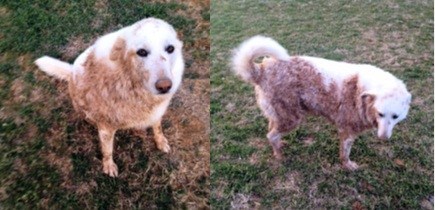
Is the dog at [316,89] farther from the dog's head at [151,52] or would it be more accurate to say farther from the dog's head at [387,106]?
the dog's head at [151,52]

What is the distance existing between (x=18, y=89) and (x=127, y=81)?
0.80 meters

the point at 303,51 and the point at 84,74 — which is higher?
the point at 84,74

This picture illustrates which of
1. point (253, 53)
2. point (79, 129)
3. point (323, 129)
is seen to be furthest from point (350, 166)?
point (79, 129)

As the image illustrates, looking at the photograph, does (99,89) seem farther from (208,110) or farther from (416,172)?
(416,172)

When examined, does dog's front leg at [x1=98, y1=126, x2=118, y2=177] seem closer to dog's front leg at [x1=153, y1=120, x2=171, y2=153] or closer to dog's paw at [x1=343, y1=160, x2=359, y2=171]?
dog's front leg at [x1=153, y1=120, x2=171, y2=153]

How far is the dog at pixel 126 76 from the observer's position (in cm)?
119

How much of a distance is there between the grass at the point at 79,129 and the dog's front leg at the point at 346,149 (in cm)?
61

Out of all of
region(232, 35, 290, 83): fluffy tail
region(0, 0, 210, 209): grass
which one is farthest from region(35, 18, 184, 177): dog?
region(232, 35, 290, 83): fluffy tail

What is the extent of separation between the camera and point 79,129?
1771mm

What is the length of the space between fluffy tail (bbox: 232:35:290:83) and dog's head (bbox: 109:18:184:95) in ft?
1.43

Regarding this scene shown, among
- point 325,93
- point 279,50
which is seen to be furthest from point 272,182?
point 279,50

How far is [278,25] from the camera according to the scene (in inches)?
99.7

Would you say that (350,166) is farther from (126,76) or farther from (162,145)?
(126,76)

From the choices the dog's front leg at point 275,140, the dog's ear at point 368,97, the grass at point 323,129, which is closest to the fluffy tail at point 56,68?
the grass at point 323,129
